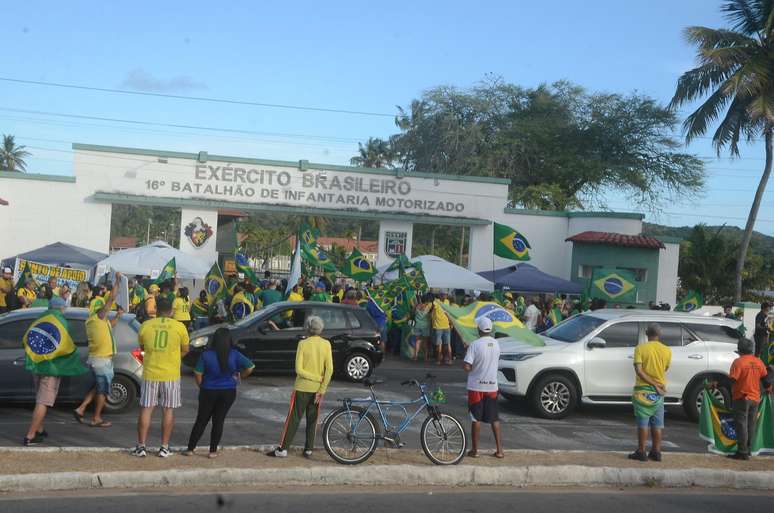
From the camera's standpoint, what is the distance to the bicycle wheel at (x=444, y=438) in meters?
8.74

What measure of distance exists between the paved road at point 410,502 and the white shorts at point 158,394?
3.99 feet

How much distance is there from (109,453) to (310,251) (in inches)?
538

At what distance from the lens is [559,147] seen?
4738cm

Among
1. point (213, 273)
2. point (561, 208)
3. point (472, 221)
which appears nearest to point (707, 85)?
point (472, 221)

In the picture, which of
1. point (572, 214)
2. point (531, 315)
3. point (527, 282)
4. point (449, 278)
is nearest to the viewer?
point (531, 315)

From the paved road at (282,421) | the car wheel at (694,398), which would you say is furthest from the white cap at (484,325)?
the car wheel at (694,398)

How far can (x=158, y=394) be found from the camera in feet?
28.0

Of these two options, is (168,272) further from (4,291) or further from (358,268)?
(358,268)

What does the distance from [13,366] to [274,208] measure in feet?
63.3

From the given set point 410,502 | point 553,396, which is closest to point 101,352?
point 410,502

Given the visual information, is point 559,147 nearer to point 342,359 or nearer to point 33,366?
point 342,359

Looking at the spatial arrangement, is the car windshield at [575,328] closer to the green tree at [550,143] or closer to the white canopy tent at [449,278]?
the white canopy tent at [449,278]

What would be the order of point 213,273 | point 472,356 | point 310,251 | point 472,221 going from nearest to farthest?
1. point 472,356
2. point 213,273
3. point 310,251
4. point 472,221

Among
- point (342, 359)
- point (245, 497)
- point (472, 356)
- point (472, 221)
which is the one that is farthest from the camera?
point (472, 221)
